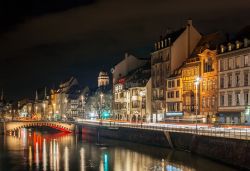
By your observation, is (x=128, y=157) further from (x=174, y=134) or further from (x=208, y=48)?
(x=208, y=48)

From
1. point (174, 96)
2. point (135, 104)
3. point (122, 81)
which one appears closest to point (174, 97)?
point (174, 96)

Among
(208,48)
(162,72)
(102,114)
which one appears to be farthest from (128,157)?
(102,114)

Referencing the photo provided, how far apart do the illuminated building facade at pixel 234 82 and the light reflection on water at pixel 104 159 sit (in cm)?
1589

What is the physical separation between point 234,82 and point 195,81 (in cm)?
1322

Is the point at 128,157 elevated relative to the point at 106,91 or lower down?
lower down

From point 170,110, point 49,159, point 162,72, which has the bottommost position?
point 49,159

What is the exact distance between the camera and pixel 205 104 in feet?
345

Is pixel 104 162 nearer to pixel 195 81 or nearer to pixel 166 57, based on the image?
pixel 195 81

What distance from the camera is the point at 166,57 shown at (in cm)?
12319

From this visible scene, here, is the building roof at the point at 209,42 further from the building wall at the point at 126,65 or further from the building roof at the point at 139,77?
the building wall at the point at 126,65

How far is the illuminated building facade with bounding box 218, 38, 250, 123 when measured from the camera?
300 feet

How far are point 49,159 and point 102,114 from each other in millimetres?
85237

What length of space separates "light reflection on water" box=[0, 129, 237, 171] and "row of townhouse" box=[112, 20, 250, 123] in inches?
425

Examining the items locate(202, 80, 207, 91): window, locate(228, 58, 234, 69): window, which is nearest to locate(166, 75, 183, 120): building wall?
locate(202, 80, 207, 91): window
